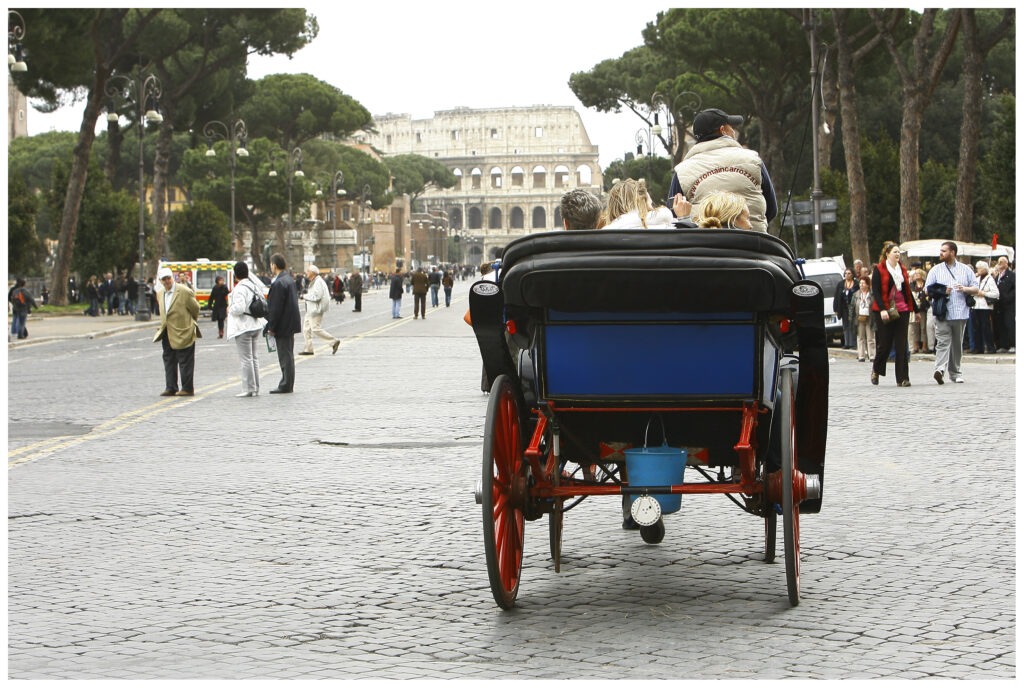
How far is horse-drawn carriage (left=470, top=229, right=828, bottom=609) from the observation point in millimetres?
5223

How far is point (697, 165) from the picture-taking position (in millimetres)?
6660

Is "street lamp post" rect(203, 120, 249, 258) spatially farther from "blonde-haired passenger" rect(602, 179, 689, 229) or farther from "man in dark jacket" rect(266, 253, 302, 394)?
"blonde-haired passenger" rect(602, 179, 689, 229)

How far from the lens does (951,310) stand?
16.6 m

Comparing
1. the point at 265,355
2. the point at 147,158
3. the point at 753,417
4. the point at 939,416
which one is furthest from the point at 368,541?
the point at 147,158

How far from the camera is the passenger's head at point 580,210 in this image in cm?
656

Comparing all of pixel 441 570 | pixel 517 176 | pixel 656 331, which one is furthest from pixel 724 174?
pixel 517 176

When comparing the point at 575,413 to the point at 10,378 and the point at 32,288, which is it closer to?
the point at 10,378

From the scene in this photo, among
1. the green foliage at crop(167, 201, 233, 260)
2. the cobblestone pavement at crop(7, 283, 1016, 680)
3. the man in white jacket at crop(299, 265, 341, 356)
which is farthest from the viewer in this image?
the green foliage at crop(167, 201, 233, 260)

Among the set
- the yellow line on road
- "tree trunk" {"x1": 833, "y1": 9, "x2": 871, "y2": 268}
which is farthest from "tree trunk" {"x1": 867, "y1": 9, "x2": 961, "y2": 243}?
the yellow line on road

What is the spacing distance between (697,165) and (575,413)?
4.93 feet

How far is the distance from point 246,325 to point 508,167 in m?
175

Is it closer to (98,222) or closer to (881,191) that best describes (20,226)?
(98,222)

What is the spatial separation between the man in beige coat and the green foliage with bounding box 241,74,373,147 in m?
63.3

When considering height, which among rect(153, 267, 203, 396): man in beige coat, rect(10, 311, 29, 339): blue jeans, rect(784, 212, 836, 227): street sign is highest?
rect(784, 212, 836, 227): street sign
